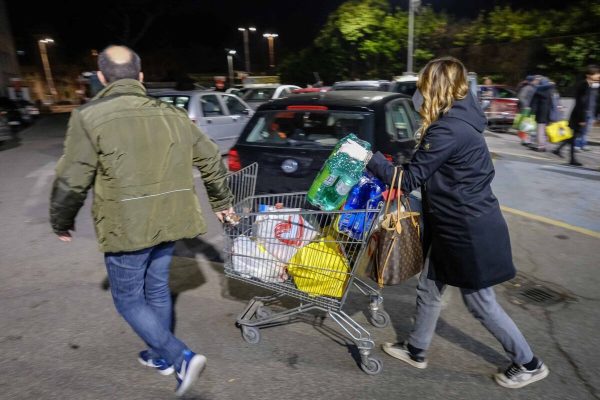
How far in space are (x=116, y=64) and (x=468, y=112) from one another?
1894 mm

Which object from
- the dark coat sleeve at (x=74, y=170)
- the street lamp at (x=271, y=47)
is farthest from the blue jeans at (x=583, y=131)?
the street lamp at (x=271, y=47)

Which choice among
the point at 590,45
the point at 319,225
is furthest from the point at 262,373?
the point at 590,45

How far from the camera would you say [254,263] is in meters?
2.94

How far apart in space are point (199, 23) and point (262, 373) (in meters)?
46.9

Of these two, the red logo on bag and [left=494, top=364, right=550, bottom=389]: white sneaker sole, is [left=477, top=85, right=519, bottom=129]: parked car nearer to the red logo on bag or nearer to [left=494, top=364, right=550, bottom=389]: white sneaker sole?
[left=494, top=364, right=550, bottom=389]: white sneaker sole

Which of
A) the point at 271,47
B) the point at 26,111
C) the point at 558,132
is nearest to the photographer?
the point at 558,132

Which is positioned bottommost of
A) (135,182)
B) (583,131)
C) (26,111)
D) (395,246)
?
(583,131)

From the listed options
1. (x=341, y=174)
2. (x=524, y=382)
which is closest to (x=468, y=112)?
(x=341, y=174)

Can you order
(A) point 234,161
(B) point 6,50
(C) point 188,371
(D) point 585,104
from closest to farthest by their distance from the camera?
(C) point 188,371 < (A) point 234,161 < (D) point 585,104 < (B) point 6,50

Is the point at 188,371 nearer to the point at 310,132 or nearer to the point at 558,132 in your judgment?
the point at 310,132

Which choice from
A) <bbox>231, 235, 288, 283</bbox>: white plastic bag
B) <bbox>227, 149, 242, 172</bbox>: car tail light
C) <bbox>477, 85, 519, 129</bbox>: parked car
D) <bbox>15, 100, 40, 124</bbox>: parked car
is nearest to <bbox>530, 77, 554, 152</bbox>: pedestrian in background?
<bbox>477, 85, 519, 129</bbox>: parked car

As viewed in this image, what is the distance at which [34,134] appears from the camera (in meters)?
15.6

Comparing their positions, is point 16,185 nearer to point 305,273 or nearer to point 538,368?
point 305,273

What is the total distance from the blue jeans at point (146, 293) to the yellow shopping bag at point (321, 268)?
0.80 meters
